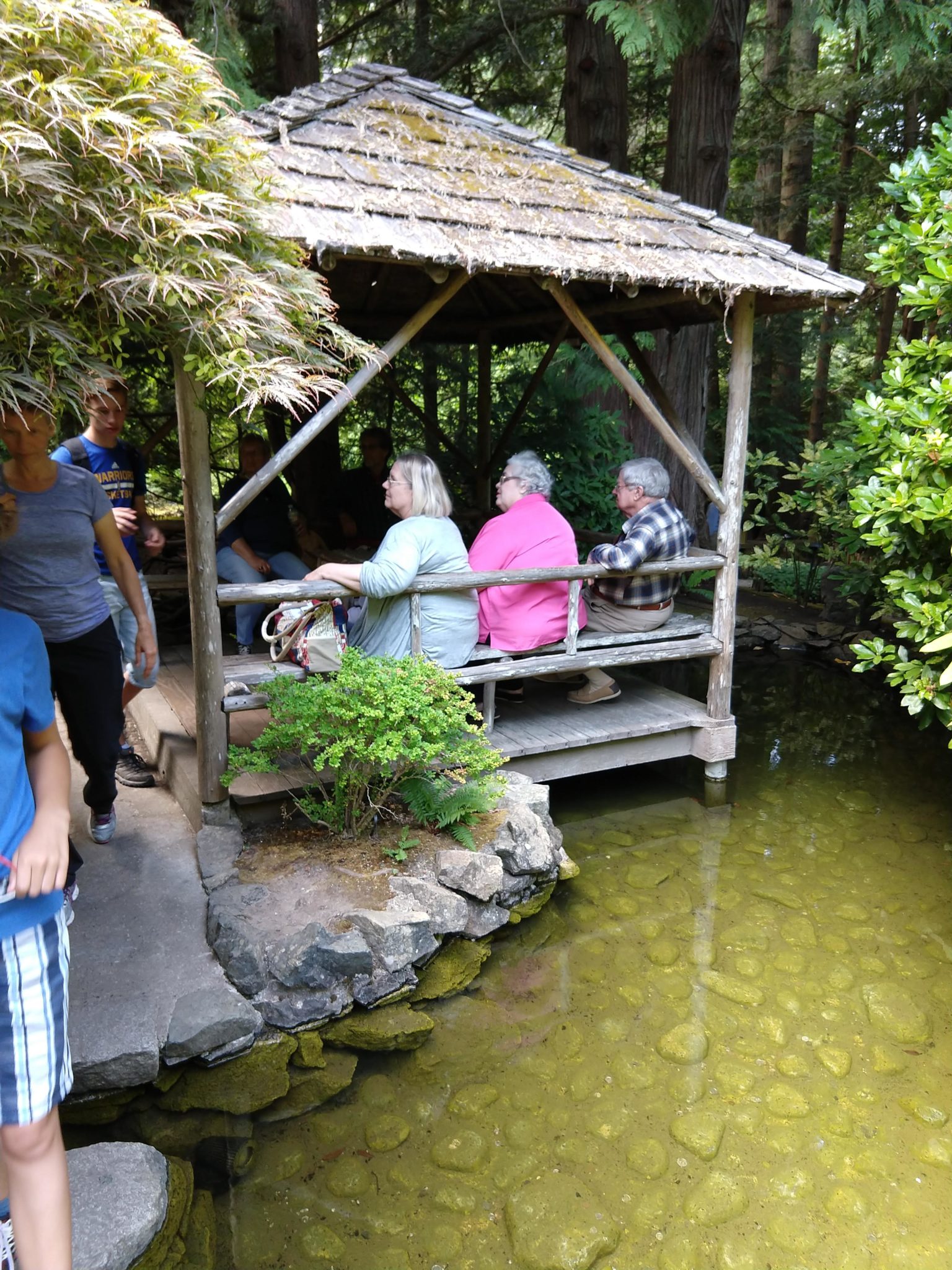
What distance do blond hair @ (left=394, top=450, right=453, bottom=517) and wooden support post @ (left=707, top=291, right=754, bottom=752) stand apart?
1.99m

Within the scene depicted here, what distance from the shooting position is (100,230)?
1.98 m

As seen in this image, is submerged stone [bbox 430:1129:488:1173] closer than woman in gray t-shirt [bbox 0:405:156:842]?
Yes

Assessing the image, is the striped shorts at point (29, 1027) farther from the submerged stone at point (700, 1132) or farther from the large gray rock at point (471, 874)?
the large gray rock at point (471, 874)

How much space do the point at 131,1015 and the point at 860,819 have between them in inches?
172

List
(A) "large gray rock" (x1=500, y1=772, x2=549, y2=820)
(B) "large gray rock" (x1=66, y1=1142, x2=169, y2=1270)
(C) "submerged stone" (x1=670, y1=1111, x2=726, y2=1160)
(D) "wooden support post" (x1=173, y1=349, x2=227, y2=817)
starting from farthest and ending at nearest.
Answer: (A) "large gray rock" (x1=500, y1=772, x2=549, y2=820)
(D) "wooden support post" (x1=173, y1=349, x2=227, y2=817)
(C) "submerged stone" (x1=670, y1=1111, x2=726, y2=1160)
(B) "large gray rock" (x1=66, y1=1142, x2=169, y2=1270)

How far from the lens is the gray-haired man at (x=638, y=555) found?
5383mm

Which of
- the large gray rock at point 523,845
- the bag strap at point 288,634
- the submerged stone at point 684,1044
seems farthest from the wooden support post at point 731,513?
the bag strap at point 288,634

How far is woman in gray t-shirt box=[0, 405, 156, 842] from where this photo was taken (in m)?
3.32

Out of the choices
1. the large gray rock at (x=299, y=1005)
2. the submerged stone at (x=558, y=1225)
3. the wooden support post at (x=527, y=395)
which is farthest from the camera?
the wooden support post at (x=527, y=395)

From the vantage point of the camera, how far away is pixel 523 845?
4.45m

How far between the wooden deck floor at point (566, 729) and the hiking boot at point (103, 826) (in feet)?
1.73

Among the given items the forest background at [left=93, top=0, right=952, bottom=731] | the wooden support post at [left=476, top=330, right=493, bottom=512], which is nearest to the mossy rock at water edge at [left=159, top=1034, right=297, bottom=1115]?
the forest background at [left=93, top=0, right=952, bottom=731]

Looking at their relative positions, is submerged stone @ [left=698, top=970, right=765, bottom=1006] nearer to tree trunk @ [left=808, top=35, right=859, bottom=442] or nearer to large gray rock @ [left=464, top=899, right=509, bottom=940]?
large gray rock @ [left=464, top=899, right=509, bottom=940]

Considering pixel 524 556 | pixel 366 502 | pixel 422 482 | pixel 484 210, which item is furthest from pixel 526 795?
pixel 366 502
